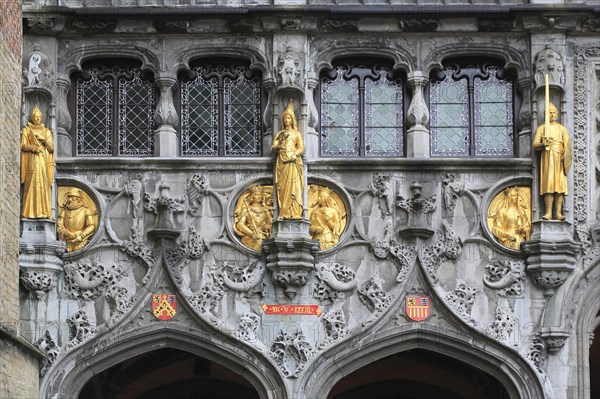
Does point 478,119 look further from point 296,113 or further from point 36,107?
point 36,107

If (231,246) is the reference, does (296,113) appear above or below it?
above

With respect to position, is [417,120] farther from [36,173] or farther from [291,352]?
[36,173]

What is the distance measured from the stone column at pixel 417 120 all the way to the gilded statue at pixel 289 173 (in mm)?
1646

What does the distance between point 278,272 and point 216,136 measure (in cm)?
237

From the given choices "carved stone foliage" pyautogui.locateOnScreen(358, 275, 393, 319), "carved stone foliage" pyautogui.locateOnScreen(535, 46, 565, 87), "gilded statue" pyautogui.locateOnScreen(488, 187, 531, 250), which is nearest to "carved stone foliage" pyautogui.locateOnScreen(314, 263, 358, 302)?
"carved stone foliage" pyautogui.locateOnScreen(358, 275, 393, 319)

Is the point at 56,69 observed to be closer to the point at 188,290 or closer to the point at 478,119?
the point at 188,290

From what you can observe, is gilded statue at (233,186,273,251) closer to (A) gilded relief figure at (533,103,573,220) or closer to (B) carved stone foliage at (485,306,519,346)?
(B) carved stone foliage at (485,306,519,346)

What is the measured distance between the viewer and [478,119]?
2805cm

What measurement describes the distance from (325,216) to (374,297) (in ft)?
4.58

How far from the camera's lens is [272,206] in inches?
1082

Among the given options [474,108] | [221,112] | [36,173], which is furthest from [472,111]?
[36,173]

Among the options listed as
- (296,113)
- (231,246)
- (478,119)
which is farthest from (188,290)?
(478,119)

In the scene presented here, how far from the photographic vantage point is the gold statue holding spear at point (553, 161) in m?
27.2

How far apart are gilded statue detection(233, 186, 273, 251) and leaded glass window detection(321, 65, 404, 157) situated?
1.14m
